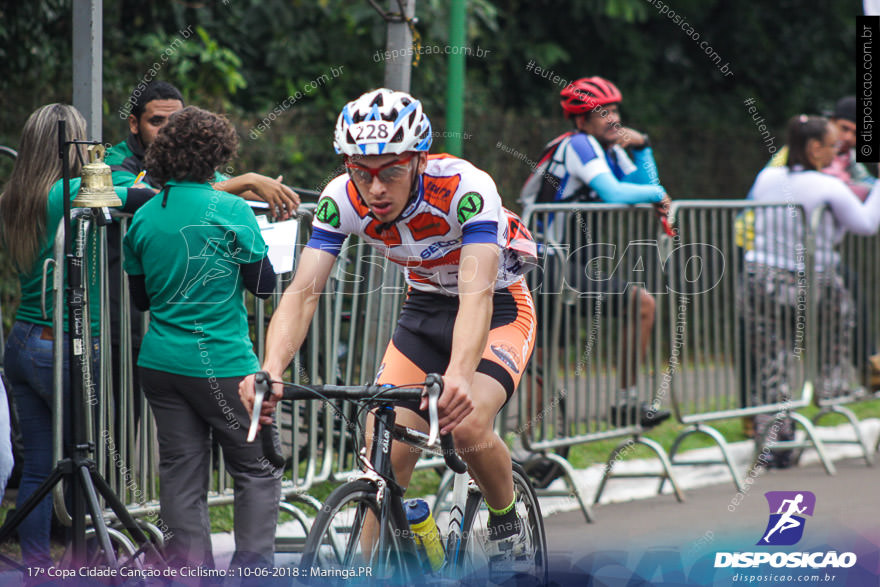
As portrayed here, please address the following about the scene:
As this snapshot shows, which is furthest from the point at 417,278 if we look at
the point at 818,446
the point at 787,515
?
the point at 818,446

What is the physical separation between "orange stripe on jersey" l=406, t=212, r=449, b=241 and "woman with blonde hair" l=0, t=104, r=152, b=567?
54.0 inches

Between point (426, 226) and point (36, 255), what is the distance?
5.81 ft

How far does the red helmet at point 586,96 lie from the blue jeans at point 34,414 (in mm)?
3485

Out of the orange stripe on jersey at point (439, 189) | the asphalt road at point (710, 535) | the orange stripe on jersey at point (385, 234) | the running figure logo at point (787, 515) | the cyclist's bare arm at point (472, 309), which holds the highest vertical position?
the orange stripe on jersey at point (439, 189)

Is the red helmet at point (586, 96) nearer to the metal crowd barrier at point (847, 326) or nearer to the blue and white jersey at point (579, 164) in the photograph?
the blue and white jersey at point (579, 164)

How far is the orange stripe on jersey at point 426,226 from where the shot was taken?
13.6ft

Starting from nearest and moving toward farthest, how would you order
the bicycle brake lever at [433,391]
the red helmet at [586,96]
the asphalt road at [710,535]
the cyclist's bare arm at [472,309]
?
the bicycle brake lever at [433,391]
the cyclist's bare arm at [472,309]
the asphalt road at [710,535]
the red helmet at [586,96]

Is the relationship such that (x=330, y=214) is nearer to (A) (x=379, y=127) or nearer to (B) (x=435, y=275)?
(A) (x=379, y=127)

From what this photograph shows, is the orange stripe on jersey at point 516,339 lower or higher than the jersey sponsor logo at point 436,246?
lower

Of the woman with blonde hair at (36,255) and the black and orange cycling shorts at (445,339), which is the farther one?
the woman with blonde hair at (36,255)

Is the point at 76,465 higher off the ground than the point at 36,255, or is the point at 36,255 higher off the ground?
the point at 36,255

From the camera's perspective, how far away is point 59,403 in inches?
183

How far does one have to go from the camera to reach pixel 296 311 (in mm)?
3902

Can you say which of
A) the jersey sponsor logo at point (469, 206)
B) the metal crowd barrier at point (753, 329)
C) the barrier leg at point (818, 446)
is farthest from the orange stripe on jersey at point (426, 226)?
the barrier leg at point (818, 446)
